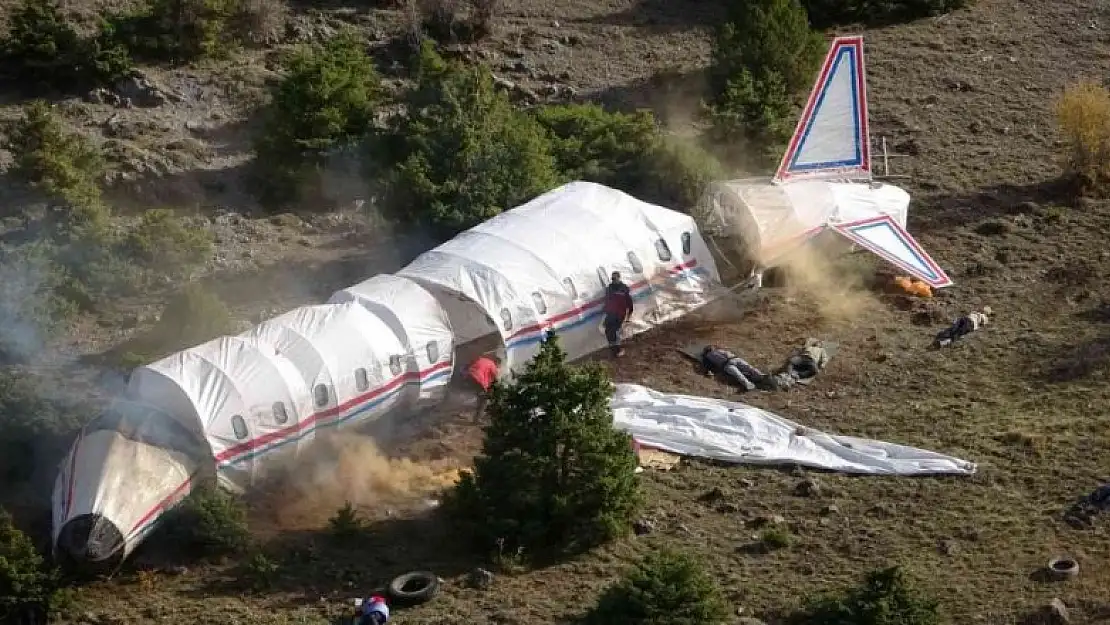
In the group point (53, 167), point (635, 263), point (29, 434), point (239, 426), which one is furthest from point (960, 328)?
point (53, 167)

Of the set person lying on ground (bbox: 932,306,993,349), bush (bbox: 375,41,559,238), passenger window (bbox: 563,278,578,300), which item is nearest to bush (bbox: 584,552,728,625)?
passenger window (bbox: 563,278,578,300)

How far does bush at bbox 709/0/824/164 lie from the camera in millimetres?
33188

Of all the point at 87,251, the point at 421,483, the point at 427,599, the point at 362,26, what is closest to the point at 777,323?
the point at 421,483

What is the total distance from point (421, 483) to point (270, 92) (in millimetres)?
14812

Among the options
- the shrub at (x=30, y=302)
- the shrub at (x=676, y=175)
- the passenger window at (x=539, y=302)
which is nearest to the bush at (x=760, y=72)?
the shrub at (x=676, y=175)

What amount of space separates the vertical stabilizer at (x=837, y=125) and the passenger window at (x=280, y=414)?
11803 millimetres

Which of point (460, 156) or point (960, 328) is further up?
point (460, 156)

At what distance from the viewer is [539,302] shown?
82.1ft

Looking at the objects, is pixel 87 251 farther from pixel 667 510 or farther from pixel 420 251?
pixel 667 510

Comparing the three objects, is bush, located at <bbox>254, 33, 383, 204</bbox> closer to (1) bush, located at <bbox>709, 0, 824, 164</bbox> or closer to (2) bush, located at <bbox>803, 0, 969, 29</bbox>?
(1) bush, located at <bbox>709, 0, 824, 164</bbox>

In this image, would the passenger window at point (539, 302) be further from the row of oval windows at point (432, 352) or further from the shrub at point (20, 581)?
the shrub at point (20, 581)

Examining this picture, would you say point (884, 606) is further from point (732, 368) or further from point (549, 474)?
point (732, 368)

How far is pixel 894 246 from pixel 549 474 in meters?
→ 10.6

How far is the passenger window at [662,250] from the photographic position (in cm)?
2695
